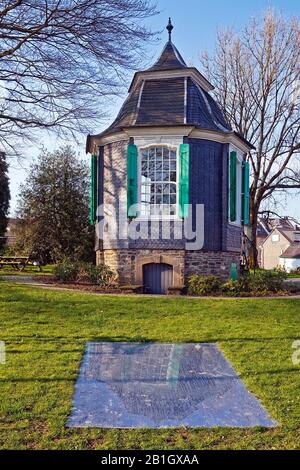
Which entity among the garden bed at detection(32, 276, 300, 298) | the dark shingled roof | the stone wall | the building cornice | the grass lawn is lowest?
the grass lawn

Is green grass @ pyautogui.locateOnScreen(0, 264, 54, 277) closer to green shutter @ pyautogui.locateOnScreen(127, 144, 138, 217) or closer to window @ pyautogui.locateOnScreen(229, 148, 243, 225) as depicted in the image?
green shutter @ pyautogui.locateOnScreen(127, 144, 138, 217)

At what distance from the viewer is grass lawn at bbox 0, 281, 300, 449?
3.95 m

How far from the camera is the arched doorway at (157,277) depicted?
14.6 meters

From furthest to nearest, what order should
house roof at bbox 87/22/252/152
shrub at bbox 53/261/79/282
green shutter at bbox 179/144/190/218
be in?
shrub at bbox 53/261/79/282
house roof at bbox 87/22/252/152
green shutter at bbox 179/144/190/218

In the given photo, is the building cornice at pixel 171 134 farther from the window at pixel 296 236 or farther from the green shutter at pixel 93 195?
the window at pixel 296 236

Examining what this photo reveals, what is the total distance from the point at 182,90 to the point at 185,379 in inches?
463

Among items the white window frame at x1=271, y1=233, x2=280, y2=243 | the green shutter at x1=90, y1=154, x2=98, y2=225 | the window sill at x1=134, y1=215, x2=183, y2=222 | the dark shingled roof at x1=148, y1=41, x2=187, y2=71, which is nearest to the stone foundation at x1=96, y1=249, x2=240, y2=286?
the window sill at x1=134, y1=215, x2=183, y2=222

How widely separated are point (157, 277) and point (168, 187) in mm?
2917

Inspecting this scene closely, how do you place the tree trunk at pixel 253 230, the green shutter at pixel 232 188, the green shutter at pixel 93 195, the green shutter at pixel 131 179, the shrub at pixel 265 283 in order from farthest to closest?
the tree trunk at pixel 253 230
the green shutter at pixel 93 195
the green shutter at pixel 232 188
the green shutter at pixel 131 179
the shrub at pixel 265 283

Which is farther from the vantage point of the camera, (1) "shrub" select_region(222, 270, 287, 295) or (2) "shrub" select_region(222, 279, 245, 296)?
(1) "shrub" select_region(222, 270, 287, 295)

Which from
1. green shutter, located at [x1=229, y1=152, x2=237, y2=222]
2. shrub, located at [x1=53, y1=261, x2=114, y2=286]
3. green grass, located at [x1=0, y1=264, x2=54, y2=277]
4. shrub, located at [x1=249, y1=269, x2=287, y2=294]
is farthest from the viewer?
green grass, located at [x1=0, y1=264, x2=54, y2=277]

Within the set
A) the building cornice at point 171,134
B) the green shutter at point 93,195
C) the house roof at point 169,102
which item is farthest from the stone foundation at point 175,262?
the house roof at point 169,102

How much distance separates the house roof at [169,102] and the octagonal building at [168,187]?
0.03 m

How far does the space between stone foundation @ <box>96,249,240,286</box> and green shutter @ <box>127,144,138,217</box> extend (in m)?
1.37
